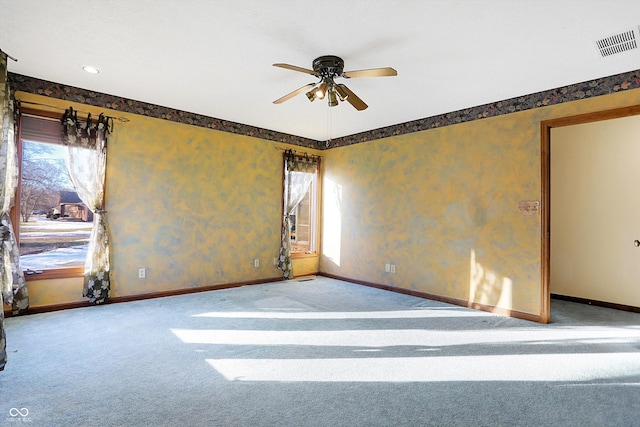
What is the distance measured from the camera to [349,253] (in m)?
5.93

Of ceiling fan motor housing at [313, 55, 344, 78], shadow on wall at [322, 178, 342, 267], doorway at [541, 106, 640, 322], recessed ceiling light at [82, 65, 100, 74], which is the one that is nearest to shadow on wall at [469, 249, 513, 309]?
doorway at [541, 106, 640, 322]

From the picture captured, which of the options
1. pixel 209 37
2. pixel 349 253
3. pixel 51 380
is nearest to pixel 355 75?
pixel 209 37

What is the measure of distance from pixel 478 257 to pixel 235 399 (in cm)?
344

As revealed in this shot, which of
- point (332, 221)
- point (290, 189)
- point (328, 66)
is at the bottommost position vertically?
point (332, 221)

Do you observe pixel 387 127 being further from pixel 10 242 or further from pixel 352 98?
pixel 10 242

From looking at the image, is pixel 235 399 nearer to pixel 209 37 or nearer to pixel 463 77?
pixel 209 37

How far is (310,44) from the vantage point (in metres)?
2.80

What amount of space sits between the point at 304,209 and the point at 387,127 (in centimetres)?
215

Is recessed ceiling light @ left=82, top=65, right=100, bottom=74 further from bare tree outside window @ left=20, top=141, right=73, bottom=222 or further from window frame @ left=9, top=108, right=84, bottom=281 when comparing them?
bare tree outside window @ left=20, top=141, right=73, bottom=222

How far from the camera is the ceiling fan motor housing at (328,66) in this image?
2.99m

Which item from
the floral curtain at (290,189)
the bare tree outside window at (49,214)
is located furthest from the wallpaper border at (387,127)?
the bare tree outside window at (49,214)

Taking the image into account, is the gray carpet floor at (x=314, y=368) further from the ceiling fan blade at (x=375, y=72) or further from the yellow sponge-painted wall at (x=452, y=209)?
the ceiling fan blade at (x=375, y=72)

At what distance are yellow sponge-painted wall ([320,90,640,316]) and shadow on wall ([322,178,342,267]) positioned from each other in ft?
0.09

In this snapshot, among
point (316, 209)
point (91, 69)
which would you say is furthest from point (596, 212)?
point (91, 69)
